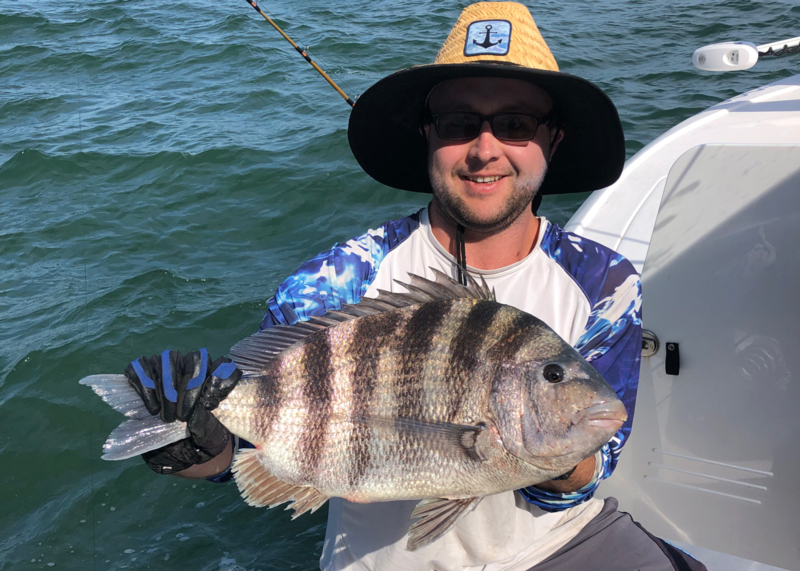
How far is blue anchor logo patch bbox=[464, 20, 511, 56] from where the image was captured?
200 centimetres

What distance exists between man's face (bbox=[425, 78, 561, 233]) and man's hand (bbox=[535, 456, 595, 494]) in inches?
31.3

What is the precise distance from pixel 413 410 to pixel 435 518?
299 millimetres

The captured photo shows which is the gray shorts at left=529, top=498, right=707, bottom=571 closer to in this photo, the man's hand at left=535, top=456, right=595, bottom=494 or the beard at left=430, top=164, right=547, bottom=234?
the man's hand at left=535, top=456, right=595, bottom=494

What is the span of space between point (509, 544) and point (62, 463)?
3.27 m

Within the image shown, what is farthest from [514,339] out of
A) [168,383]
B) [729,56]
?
[729,56]

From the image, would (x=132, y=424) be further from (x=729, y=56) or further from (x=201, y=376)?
(x=729, y=56)

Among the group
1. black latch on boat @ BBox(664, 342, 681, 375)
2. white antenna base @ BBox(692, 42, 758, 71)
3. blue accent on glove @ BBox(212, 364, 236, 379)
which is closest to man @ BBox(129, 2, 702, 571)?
blue accent on glove @ BBox(212, 364, 236, 379)

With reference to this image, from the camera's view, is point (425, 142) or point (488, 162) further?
point (425, 142)

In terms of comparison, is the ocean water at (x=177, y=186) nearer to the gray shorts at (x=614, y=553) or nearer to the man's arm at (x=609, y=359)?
the gray shorts at (x=614, y=553)

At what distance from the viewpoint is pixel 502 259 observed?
2193 mm

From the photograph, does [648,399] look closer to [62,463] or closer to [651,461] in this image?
[651,461]

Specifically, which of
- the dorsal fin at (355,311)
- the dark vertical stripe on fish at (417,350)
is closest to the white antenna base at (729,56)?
the dorsal fin at (355,311)

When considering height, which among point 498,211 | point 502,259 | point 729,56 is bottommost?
point 502,259

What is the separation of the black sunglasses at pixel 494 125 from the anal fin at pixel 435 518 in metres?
1.11
